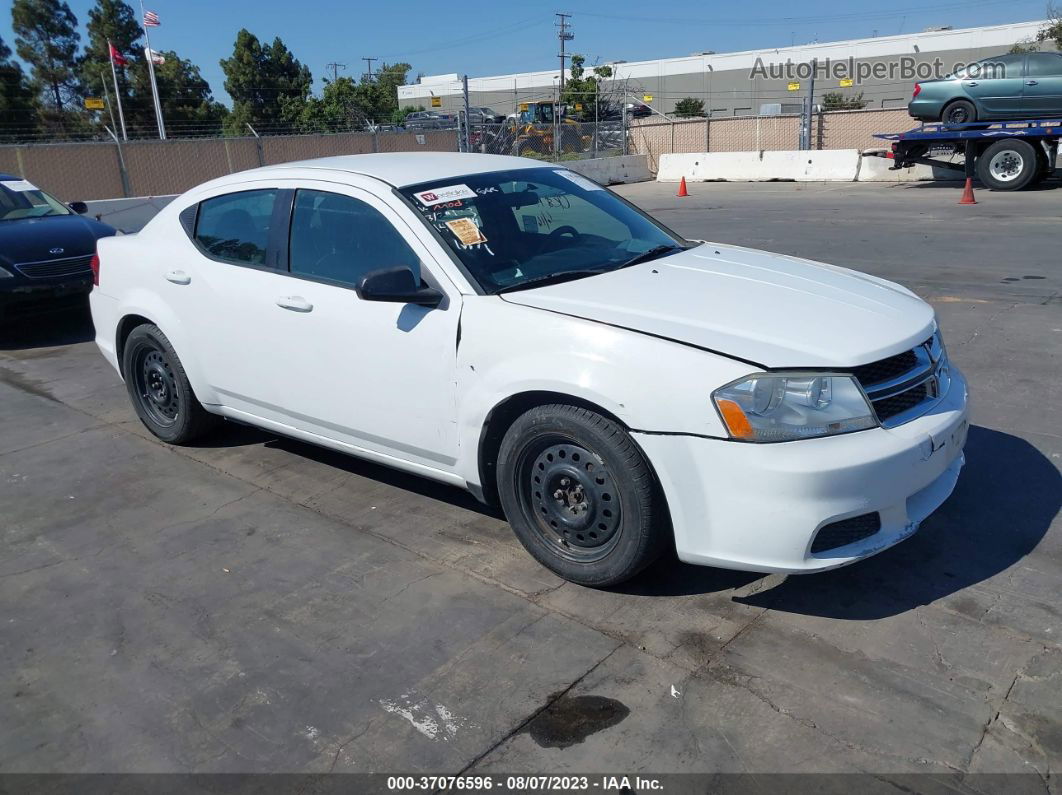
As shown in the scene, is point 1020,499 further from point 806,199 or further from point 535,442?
point 806,199

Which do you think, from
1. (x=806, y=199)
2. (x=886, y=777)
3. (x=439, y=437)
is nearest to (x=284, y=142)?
(x=806, y=199)

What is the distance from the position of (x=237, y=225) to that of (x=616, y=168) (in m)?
22.8

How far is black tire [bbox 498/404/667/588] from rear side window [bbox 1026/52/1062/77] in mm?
19597

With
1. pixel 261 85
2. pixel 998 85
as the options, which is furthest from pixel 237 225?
pixel 261 85

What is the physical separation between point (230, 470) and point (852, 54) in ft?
227

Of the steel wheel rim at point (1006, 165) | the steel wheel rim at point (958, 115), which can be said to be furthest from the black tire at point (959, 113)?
the steel wheel rim at point (1006, 165)

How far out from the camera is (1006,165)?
60.2ft

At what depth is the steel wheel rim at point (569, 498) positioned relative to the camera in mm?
3469

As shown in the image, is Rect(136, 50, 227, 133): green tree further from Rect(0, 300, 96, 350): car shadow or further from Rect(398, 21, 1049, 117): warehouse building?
Rect(0, 300, 96, 350): car shadow

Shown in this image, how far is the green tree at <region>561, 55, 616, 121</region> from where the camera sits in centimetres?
4482

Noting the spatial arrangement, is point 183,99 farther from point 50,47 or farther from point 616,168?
point 616,168

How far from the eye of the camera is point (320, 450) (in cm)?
547

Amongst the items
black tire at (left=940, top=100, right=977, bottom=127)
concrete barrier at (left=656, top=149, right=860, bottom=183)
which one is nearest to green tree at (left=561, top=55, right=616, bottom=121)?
concrete barrier at (left=656, top=149, right=860, bottom=183)

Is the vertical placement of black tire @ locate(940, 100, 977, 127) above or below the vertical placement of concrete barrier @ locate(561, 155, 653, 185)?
above
